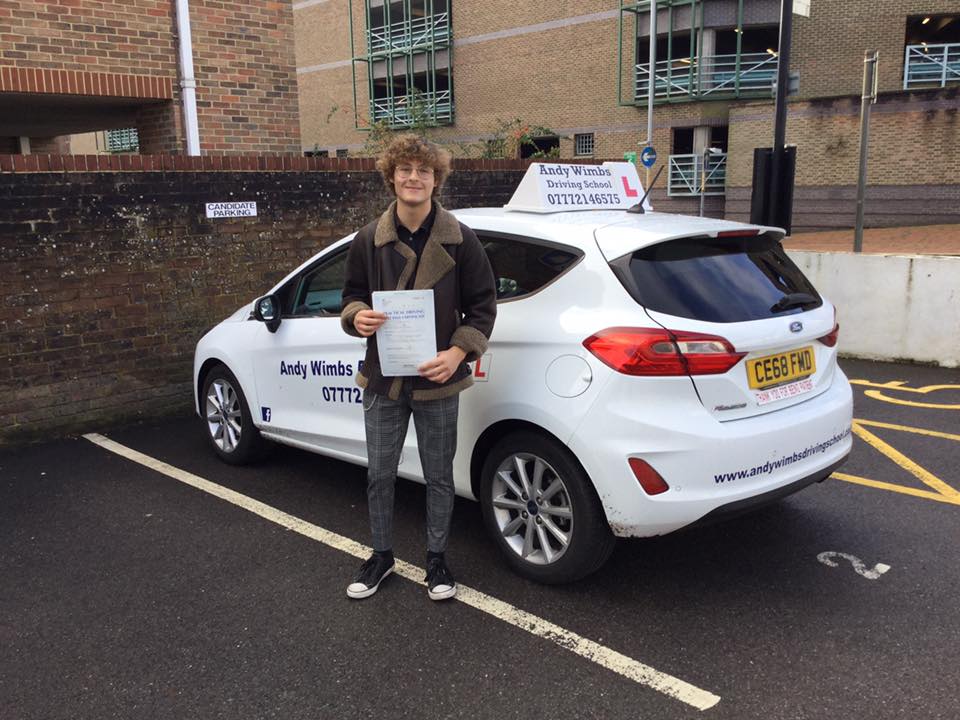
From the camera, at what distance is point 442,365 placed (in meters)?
3.24

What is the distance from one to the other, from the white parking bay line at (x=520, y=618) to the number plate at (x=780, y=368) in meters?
1.18

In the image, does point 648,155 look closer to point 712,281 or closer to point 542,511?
point 712,281

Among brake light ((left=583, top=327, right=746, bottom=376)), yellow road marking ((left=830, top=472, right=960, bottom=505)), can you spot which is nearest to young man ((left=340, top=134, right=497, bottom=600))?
brake light ((left=583, top=327, right=746, bottom=376))

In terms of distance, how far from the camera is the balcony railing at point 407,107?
3538 centimetres

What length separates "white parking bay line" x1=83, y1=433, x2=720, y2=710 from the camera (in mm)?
2848

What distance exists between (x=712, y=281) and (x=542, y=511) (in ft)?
3.95

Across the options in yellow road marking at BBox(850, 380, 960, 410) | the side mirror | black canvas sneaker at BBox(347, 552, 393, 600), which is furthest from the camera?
yellow road marking at BBox(850, 380, 960, 410)

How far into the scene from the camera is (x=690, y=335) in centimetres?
319

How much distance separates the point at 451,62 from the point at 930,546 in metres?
35.0

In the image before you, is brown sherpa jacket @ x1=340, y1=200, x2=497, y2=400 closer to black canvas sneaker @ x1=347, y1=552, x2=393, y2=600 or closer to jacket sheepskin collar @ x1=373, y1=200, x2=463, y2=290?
jacket sheepskin collar @ x1=373, y1=200, x2=463, y2=290

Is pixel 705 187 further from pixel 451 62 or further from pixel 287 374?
pixel 287 374

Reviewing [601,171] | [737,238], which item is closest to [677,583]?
[737,238]

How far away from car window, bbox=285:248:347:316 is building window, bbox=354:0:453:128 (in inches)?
1229

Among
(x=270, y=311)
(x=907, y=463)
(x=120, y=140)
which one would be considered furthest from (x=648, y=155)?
(x=270, y=311)
